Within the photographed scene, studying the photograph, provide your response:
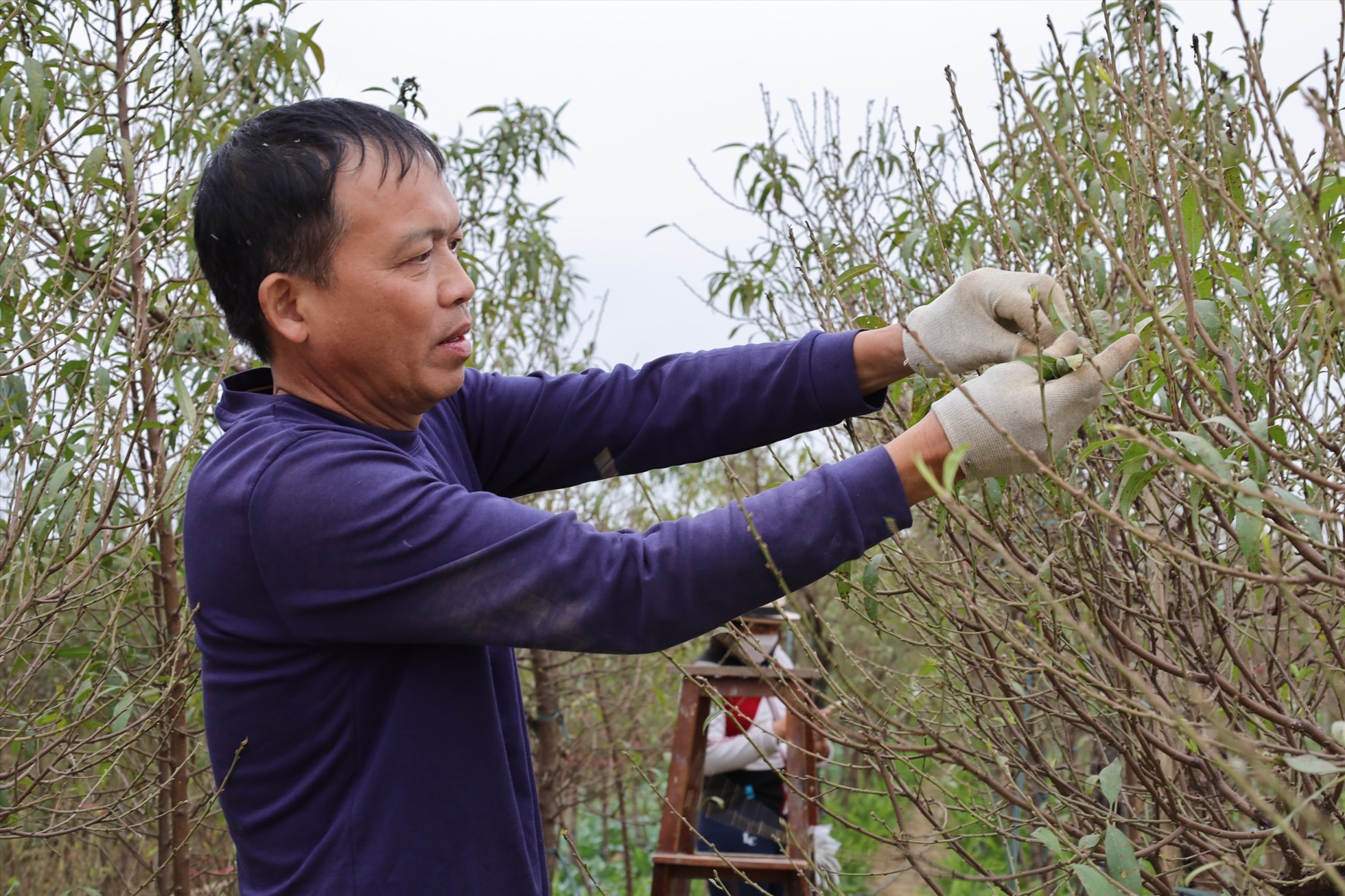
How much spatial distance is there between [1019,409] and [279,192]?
38.4 inches

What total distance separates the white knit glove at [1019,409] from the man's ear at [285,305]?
Answer: 837 millimetres

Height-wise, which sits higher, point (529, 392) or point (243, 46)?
point (243, 46)

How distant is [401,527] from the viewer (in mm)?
1431

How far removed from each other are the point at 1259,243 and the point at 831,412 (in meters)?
0.71

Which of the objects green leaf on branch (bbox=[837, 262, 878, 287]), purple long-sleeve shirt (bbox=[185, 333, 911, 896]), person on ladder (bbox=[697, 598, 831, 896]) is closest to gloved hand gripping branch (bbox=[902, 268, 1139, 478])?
purple long-sleeve shirt (bbox=[185, 333, 911, 896])

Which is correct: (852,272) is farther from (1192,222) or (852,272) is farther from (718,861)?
(718,861)

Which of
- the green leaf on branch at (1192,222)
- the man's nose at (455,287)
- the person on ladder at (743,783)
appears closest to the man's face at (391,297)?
the man's nose at (455,287)

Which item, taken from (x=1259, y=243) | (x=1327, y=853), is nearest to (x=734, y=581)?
(x=1327, y=853)

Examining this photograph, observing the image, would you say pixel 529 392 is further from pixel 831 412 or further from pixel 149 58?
pixel 149 58

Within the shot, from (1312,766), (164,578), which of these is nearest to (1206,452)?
(1312,766)

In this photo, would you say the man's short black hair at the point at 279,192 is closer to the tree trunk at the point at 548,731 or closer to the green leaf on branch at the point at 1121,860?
the green leaf on branch at the point at 1121,860

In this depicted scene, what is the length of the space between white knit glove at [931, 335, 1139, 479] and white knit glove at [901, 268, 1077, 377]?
0.16 m

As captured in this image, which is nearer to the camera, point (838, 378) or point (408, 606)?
point (408, 606)

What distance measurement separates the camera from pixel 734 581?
1.38 metres
